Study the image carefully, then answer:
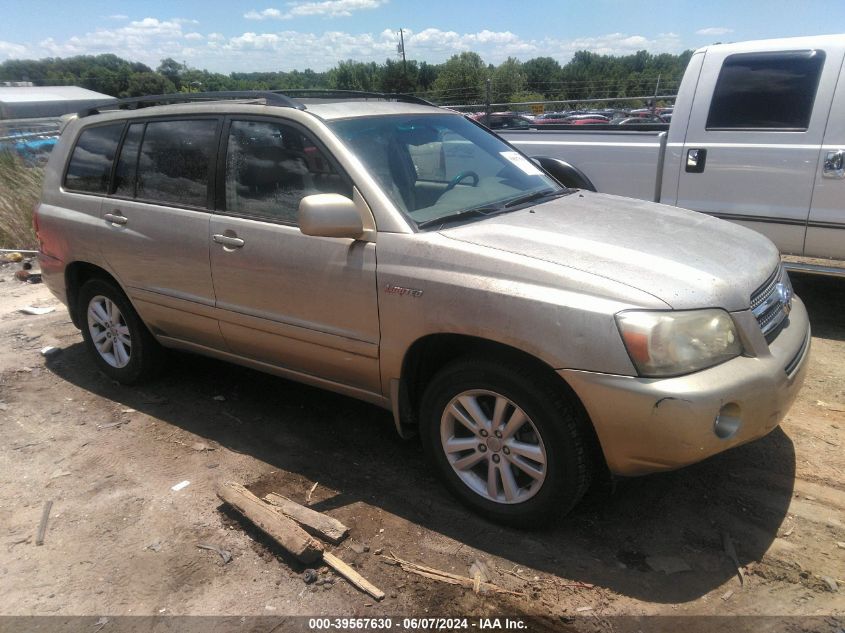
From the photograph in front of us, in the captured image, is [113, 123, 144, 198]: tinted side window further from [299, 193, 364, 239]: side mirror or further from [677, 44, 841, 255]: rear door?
[677, 44, 841, 255]: rear door

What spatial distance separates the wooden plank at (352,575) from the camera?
2.64m

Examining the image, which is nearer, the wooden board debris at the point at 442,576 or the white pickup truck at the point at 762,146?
the wooden board debris at the point at 442,576

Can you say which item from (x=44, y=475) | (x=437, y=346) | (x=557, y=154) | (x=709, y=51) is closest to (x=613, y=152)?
(x=557, y=154)

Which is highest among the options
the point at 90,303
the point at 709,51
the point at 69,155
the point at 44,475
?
the point at 709,51

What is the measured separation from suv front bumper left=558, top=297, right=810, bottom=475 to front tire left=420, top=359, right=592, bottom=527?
0.46 ft

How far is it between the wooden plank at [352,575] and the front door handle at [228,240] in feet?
5.48

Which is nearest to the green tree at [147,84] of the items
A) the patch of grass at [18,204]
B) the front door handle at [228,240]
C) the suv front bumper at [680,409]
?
the patch of grass at [18,204]

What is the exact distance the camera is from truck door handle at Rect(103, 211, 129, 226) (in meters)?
4.20

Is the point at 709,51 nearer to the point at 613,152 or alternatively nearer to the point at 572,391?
the point at 613,152

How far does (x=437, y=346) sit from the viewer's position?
306 cm

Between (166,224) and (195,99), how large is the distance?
2.71 ft

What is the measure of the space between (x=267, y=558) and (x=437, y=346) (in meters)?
1.19

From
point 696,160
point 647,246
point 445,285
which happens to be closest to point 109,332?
point 445,285

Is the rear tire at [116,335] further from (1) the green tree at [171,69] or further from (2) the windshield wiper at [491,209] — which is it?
(1) the green tree at [171,69]
